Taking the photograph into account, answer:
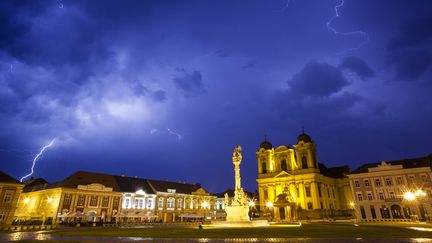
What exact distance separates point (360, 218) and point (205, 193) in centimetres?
4459

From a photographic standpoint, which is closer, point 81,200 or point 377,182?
point 377,182

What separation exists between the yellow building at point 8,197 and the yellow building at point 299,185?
52096mm

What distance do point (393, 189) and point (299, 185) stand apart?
22501mm

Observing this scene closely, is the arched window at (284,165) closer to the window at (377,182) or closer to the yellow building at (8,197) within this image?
the window at (377,182)

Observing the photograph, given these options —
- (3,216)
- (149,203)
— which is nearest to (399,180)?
(149,203)

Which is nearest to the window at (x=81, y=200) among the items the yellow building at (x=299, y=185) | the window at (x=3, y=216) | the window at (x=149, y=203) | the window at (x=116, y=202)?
the window at (x=116, y=202)

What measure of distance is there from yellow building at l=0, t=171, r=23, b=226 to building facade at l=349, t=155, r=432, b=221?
6346 cm

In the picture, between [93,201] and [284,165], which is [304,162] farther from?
[93,201]

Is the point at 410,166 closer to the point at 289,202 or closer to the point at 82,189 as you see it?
the point at 289,202

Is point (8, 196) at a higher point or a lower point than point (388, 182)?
lower

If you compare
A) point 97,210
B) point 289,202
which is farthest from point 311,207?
point 97,210

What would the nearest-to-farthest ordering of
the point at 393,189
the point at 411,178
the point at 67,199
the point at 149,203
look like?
the point at 411,178, the point at 393,189, the point at 67,199, the point at 149,203

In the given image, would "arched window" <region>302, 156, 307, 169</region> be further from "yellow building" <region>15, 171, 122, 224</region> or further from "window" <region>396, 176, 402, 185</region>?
"yellow building" <region>15, 171, 122, 224</region>

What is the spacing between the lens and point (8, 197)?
4581cm
